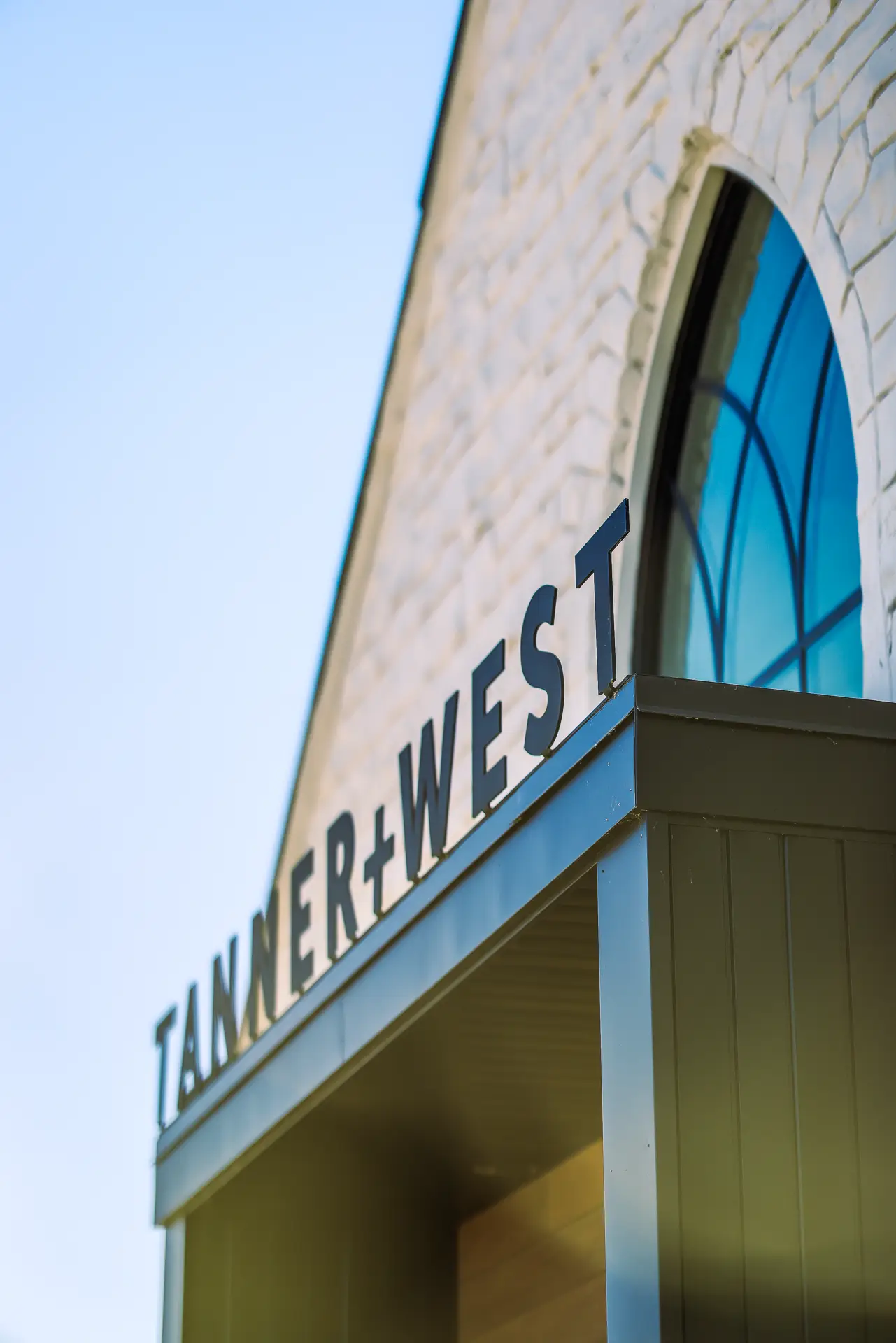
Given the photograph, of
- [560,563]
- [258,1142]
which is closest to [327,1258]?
[258,1142]

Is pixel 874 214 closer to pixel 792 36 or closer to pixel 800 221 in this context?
pixel 800 221

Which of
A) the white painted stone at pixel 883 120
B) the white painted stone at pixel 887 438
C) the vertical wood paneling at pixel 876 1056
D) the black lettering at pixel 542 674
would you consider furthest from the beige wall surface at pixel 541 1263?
the white painted stone at pixel 883 120

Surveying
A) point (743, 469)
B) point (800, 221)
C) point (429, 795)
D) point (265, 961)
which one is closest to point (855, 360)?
point (800, 221)

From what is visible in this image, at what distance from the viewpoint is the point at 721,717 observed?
3.21 metres

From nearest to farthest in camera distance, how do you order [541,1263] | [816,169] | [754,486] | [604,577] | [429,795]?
[604,577] → [429,795] → [816,169] → [754,486] → [541,1263]

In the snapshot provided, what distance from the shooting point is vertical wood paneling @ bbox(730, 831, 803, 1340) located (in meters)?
2.85

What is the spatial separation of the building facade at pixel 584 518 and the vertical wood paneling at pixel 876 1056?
0.03 ft

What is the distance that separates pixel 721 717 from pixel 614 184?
148 inches

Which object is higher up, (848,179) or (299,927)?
(848,179)

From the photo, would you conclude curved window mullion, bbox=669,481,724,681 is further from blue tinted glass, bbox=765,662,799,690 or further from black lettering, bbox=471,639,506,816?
black lettering, bbox=471,639,506,816

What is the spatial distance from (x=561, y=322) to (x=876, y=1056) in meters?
→ 4.30

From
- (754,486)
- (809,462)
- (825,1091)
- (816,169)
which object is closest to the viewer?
(825,1091)

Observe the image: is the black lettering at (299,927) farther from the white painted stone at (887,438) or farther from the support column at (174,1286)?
the white painted stone at (887,438)

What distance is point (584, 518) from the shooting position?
6281mm
